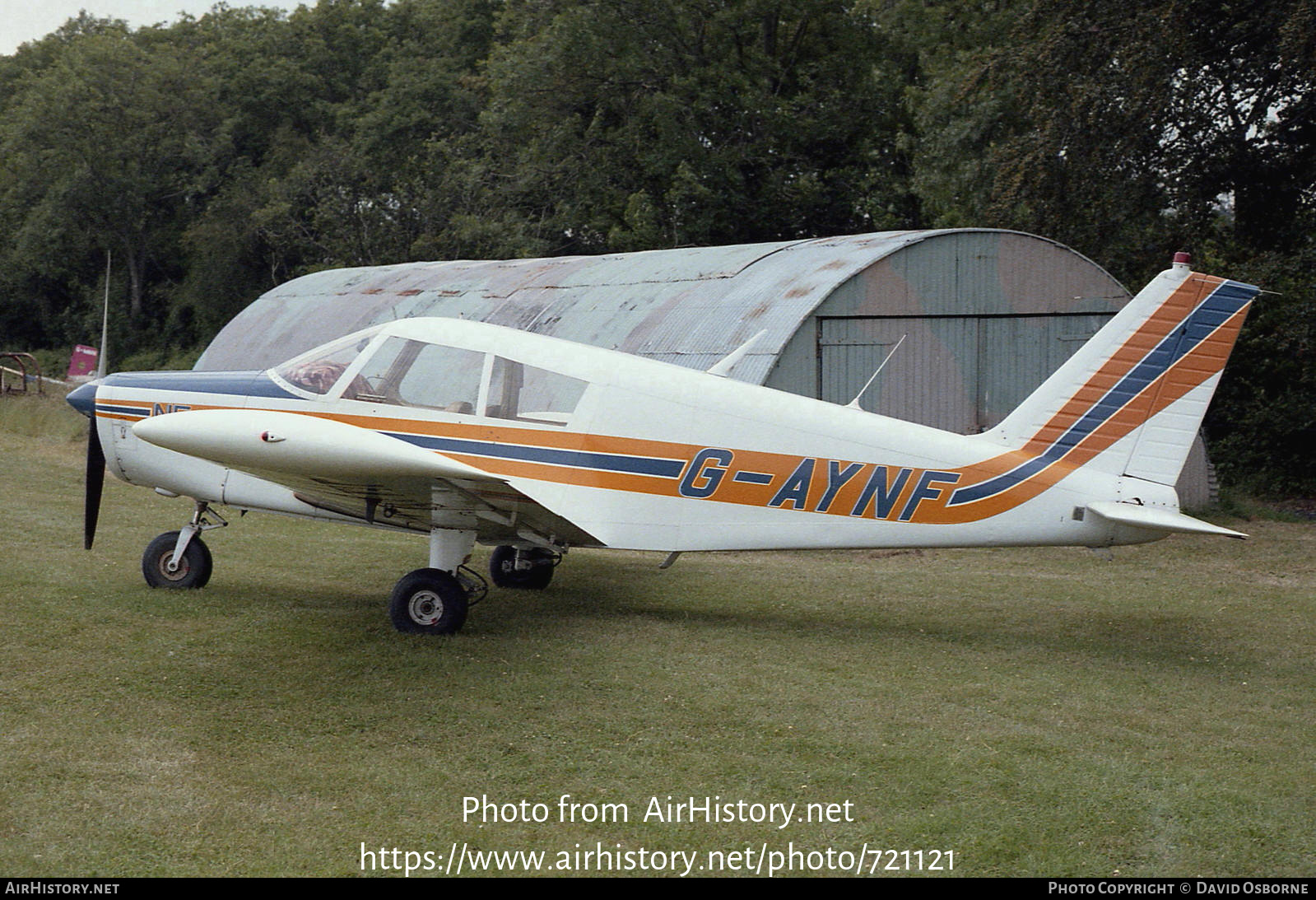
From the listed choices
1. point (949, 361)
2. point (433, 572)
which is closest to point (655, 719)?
point (433, 572)

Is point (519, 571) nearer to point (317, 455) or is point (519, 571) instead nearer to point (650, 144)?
point (317, 455)

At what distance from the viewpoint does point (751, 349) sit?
13266 millimetres

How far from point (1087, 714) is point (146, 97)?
1749 inches

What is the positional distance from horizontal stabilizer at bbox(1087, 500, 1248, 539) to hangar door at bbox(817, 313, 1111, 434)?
585 cm

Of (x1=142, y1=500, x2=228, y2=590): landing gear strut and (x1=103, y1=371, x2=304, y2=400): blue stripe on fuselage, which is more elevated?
(x1=103, y1=371, x2=304, y2=400): blue stripe on fuselage

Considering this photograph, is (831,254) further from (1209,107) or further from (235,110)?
(235,110)

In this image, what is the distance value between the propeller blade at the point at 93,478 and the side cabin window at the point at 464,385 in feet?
6.83

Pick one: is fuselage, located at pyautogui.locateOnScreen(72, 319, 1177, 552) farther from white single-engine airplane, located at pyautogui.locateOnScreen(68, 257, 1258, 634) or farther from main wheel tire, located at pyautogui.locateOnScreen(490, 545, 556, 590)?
main wheel tire, located at pyautogui.locateOnScreen(490, 545, 556, 590)

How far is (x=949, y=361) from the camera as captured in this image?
558 inches

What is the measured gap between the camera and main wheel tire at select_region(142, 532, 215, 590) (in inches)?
358

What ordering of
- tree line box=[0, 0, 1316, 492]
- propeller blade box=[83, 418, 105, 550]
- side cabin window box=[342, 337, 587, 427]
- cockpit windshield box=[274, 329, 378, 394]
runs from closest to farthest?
1. side cabin window box=[342, 337, 587, 427]
2. cockpit windshield box=[274, 329, 378, 394]
3. propeller blade box=[83, 418, 105, 550]
4. tree line box=[0, 0, 1316, 492]

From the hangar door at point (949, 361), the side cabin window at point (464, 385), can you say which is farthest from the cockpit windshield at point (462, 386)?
the hangar door at point (949, 361)

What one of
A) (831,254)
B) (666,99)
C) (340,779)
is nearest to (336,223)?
(666,99)

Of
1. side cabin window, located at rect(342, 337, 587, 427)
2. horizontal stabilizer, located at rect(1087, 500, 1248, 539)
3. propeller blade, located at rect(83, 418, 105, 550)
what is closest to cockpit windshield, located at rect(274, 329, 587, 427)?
side cabin window, located at rect(342, 337, 587, 427)
